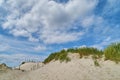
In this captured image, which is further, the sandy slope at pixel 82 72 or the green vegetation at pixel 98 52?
the green vegetation at pixel 98 52

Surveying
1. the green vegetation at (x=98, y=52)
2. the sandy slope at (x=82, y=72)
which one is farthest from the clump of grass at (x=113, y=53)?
the sandy slope at (x=82, y=72)

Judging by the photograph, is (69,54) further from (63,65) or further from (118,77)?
(118,77)

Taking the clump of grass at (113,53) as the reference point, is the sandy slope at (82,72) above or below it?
below

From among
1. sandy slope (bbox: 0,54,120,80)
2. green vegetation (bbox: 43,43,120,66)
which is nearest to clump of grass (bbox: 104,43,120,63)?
green vegetation (bbox: 43,43,120,66)

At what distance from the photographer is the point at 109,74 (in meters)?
14.4

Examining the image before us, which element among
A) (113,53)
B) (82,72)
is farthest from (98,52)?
(82,72)

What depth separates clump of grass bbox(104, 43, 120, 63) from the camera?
16.3m

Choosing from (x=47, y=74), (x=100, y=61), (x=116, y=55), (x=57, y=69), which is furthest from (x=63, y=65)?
(x=116, y=55)

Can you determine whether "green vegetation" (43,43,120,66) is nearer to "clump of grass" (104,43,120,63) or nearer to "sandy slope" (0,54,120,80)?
"clump of grass" (104,43,120,63)

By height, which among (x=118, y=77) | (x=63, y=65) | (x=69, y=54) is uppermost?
(x=69, y=54)

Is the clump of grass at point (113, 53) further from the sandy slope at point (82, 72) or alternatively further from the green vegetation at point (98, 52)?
the sandy slope at point (82, 72)

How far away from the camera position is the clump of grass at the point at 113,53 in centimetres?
1631

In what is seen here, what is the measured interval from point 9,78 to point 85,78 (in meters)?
6.43

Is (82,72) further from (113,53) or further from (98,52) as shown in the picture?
(98,52)
